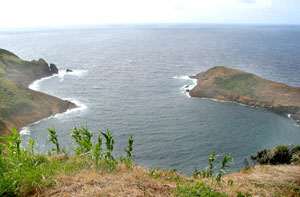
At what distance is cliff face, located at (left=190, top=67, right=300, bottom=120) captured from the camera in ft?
203

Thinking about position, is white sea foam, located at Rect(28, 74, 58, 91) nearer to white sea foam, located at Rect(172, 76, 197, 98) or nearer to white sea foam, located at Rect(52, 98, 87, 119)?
white sea foam, located at Rect(52, 98, 87, 119)

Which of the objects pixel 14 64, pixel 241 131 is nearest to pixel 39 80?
pixel 14 64

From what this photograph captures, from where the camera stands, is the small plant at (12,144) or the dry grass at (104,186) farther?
the small plant at (12,144)

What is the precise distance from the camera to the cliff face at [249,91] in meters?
61.7

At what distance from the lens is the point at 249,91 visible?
6838cm

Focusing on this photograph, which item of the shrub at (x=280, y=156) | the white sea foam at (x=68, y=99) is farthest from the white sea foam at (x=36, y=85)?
the shrub at (x=280, y=156)

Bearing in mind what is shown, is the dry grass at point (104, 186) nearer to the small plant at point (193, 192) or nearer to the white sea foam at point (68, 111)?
the small plant at point (193, 192)

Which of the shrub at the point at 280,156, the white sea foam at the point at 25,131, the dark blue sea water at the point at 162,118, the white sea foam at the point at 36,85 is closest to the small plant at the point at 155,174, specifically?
the dark blue sea water at the point at 162,118

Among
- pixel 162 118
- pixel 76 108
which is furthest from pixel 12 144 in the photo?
pixel 76 108

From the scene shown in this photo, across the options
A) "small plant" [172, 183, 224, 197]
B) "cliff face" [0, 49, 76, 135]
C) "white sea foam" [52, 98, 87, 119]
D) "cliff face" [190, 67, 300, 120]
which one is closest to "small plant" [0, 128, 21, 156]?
"small plant" [172, 183, 224, 197]

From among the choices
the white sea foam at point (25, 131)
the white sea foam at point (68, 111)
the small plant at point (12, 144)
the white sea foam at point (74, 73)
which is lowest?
the white sea foam at point (25, 131)

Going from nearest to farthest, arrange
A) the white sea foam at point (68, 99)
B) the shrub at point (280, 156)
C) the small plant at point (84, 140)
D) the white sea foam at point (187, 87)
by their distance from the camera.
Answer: the small plant at point (84, 140), the shrub at point (280, 156), the white sea foam at point (68, 99), the white sea foam at point (187, 87)

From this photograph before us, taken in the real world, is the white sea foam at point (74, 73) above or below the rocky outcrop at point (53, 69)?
below

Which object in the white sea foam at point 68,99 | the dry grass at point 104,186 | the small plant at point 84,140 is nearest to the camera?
the dry grass at point 104,186
